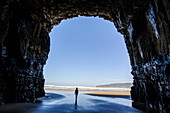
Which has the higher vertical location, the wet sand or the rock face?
the rock face

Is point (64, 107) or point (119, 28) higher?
point (119, 28)

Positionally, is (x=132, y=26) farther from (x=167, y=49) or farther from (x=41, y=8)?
(x=41, y=8)

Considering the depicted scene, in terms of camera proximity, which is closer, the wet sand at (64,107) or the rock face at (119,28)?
the rock face at (119,28)

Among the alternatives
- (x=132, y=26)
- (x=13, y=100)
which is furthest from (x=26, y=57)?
(x=132, y=26)

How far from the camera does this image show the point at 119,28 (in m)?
17.7

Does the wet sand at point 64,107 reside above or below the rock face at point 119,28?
below

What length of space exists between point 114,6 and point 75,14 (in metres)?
6.53

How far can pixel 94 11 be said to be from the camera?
60.4 ft

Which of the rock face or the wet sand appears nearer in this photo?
the rock face

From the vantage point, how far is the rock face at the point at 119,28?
9.21 m

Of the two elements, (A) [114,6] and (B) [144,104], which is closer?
(B) [144,104]

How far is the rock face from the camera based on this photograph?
9211 millimetres

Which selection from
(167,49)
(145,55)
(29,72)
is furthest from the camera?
(29,72)

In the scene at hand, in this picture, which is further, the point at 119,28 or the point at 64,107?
the point at 119,28
